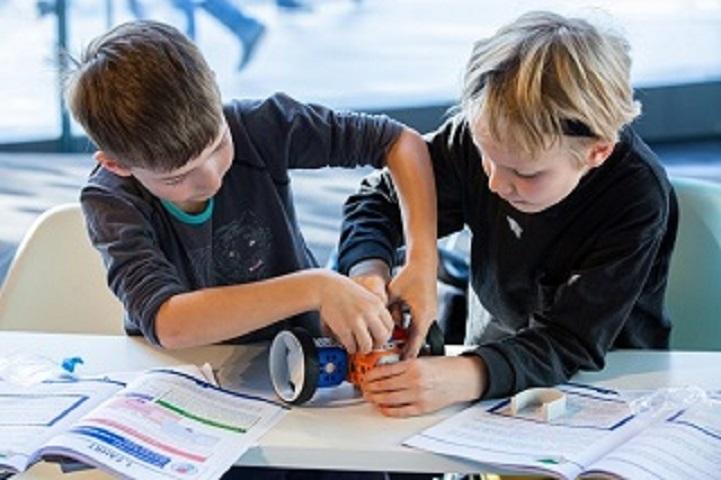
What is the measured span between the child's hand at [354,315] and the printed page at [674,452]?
26cm

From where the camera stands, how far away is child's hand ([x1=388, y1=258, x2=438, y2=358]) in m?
1.19

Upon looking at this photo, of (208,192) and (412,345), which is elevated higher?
(208,192)

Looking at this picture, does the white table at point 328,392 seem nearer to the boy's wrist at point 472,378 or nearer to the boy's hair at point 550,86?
the boy's wrist at point 472,378

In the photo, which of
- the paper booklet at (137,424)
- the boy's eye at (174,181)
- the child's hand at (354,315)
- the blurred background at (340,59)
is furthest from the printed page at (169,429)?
the blurred background at (340,59)

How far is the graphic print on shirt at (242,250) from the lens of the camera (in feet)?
4.50

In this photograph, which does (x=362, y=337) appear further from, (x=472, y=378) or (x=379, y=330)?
(x=472, y=378)

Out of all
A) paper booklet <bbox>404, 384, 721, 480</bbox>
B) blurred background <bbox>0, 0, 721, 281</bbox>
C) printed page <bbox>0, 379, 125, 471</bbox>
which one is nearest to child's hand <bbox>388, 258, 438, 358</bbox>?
paper booklet <bbox>404, 384, 721, 480</bbox>

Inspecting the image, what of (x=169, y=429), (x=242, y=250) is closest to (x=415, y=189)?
(x=242, y=250)

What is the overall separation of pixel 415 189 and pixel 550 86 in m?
0.27

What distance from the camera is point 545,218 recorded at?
4.39 feet

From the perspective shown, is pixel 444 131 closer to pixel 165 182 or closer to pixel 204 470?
pixel 165 182

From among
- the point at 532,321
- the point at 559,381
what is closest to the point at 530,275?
the point at 532,321

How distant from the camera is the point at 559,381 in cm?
119

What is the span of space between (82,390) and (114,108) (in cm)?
30
